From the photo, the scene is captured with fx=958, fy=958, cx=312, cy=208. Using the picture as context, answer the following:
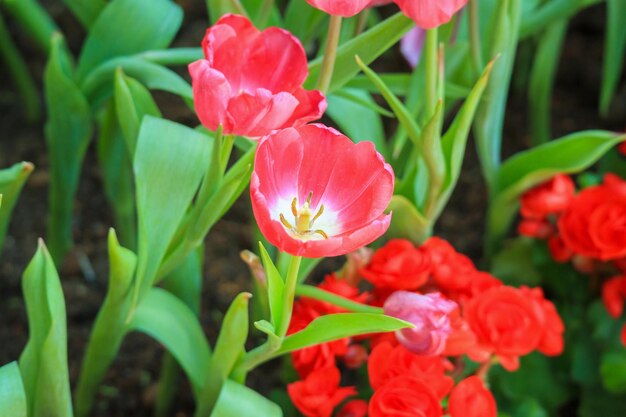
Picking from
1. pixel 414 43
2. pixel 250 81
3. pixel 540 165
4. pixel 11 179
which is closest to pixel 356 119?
pixel 414 43

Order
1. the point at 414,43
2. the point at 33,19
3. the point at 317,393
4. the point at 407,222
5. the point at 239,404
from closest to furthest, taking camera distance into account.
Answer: the point at 239,404 → the point at 317,393 → the point at 407,222 → the point at 414,43 → the point at 33,19

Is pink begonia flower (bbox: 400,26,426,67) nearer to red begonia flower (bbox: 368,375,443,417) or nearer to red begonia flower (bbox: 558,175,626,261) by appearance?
red begonia flower (bbox: 558,175,626,261)

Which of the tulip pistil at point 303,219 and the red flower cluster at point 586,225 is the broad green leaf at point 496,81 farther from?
the tulip pistil at point 303,219

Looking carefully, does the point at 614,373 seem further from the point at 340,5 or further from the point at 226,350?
the point at 340,5

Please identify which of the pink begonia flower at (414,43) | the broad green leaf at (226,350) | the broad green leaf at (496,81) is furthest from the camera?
the pink begonia flower at (414,43)

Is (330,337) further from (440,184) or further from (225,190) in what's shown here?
(440,184)

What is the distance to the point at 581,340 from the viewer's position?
1240 mm

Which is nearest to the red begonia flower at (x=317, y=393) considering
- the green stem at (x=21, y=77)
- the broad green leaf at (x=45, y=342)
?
the broad green leaf at (x=45, y=342)

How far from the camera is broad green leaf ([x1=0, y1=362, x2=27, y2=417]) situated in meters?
0.79

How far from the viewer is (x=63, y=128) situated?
3.67ft

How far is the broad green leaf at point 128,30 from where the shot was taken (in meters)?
1.10

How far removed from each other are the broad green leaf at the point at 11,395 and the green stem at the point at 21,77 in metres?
0.89

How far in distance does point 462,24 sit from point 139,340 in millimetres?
619

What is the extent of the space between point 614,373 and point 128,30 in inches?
27.7
